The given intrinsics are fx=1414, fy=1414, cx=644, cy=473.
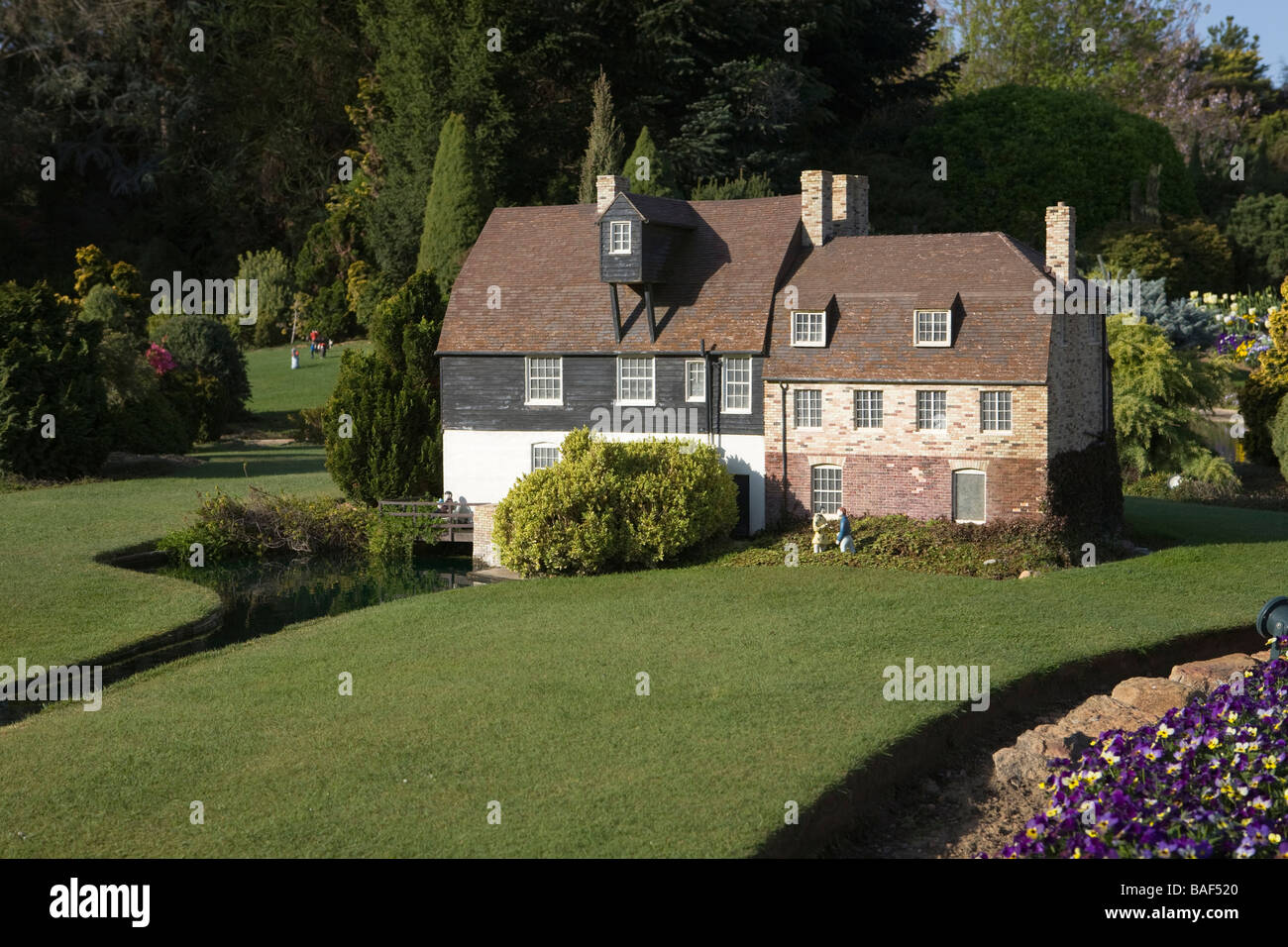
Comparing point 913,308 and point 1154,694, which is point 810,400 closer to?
point 913,308

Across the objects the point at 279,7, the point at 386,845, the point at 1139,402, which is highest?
the point at 279,7

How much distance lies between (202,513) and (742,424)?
44.2ft

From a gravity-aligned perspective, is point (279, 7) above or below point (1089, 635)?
above

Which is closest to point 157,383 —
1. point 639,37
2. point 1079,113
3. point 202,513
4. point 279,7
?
point 202,513

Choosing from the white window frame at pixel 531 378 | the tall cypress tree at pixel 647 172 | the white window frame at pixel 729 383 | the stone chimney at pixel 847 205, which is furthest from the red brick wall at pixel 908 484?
the tall cypress tree at pixel 647 172

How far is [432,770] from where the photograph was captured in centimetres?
1723

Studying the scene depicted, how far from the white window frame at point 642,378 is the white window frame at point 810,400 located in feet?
11.7

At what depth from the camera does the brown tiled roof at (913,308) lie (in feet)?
101

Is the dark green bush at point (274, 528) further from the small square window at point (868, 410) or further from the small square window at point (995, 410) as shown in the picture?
the small square window at point (995, 410)

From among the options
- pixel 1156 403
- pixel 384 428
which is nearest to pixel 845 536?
pixel 384 428

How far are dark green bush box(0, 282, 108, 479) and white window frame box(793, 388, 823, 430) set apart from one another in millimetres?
22473

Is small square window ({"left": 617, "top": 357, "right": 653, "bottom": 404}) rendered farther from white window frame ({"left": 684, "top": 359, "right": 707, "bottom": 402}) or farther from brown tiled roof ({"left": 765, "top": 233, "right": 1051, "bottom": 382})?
brown tiled roof ({"left": 765, "top": 233, "right": 1051, "bottom": 382})
